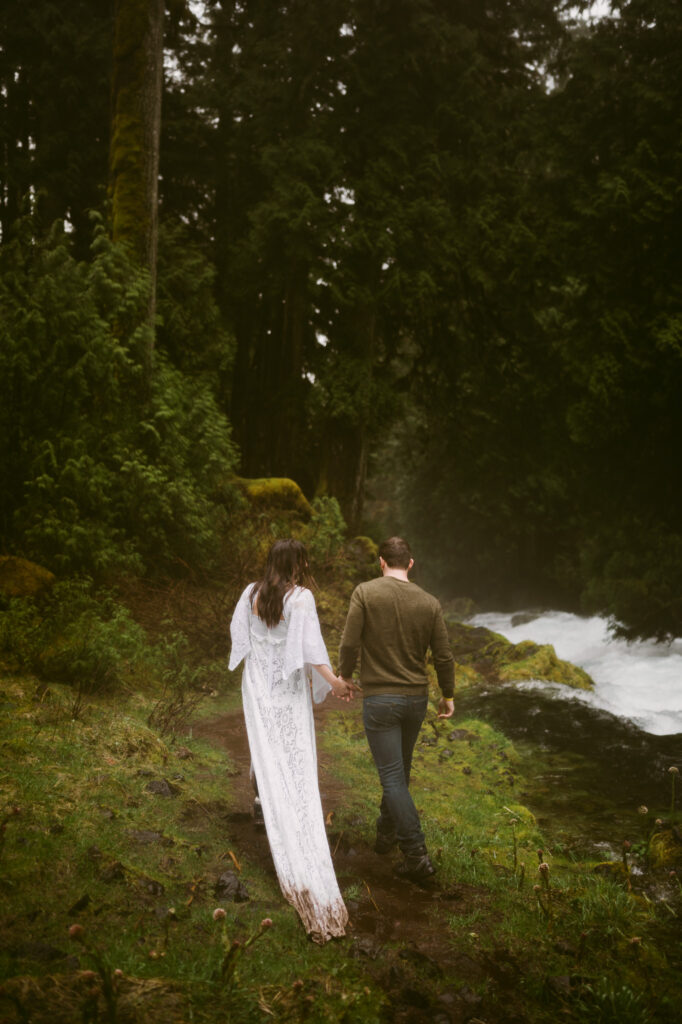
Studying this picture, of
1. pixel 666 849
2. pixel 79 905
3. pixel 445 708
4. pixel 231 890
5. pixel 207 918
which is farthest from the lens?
pixel 666 849

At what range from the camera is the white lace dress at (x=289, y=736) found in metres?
4.05

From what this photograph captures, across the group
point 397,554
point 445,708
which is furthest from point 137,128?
point 445,708

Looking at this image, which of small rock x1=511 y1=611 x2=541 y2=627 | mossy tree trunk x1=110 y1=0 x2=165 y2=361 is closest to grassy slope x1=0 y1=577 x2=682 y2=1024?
mossy tree trunk x1=110 y1=0 x2=165 y2=361

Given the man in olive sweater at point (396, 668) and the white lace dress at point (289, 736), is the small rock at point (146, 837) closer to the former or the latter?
the white lace dress at point (289, 736)

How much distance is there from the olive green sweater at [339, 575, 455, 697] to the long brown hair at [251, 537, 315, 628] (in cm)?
46

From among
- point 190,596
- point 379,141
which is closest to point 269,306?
point 379,141

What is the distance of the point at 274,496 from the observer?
15125 millimetres

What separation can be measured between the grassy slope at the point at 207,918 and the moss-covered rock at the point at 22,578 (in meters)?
1.77

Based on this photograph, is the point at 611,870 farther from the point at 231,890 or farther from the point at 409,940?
the point at 231,890

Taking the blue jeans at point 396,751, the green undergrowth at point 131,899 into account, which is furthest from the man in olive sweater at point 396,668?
the green undergrowth at point 131,899

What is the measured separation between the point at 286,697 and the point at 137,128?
10606 mm

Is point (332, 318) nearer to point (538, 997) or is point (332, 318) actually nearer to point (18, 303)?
point (18, 303)

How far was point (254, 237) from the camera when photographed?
16766 millimetres

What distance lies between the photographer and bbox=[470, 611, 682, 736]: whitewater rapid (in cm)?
1183
